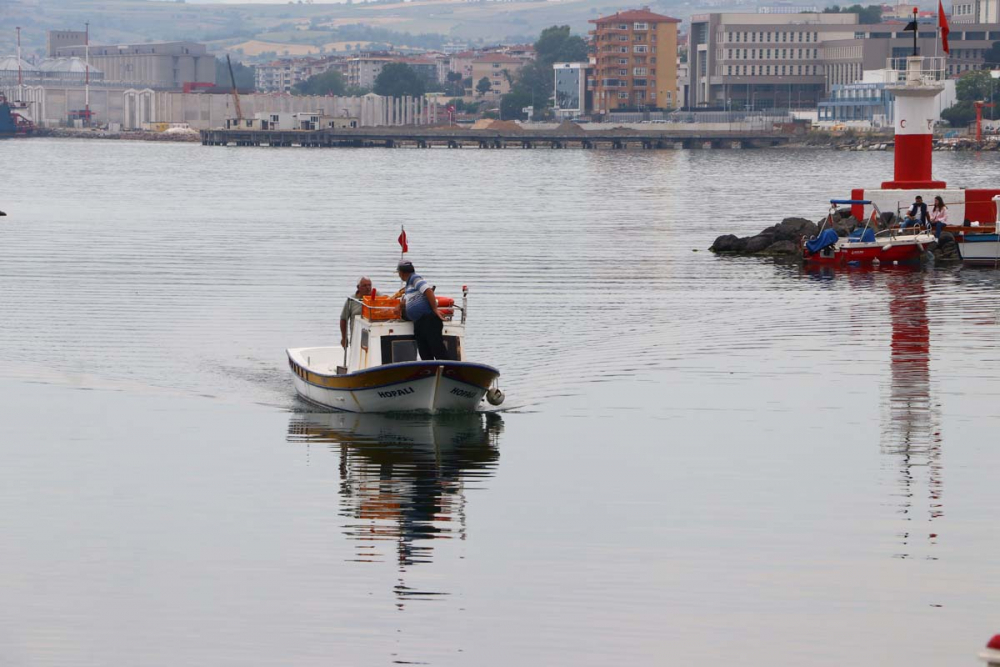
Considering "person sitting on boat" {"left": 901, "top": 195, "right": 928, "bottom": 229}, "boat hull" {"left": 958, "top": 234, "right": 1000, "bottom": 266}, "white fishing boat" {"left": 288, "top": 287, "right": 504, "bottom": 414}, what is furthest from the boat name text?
"person sitting on boat" {"left": 901, "top": 195, "right": 928, "bottom": 229}

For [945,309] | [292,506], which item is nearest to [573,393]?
[292,506]

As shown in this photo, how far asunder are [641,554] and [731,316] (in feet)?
71.5

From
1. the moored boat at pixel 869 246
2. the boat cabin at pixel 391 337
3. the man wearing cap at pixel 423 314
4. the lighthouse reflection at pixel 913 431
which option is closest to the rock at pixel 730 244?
the moored boat at pixel 869 246

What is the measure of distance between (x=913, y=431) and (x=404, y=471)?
299 inches

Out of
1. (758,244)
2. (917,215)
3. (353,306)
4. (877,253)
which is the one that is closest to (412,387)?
(353,306)

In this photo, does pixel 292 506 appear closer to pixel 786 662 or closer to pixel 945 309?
pixel 786 662

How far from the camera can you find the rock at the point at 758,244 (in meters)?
57.6

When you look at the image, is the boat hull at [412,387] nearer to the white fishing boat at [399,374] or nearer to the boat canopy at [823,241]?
the white fishing boat at [399,374]

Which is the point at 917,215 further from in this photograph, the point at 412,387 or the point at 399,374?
the point at 399,374

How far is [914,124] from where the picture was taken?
179ft

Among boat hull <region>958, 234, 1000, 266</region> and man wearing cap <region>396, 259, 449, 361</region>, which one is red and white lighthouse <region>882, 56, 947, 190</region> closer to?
boat hull <region>958, 234, 1000, 266</region>

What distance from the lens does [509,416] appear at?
25.3m

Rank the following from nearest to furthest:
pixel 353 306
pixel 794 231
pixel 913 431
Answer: pixel 913 431 < pixel 353 306 < pixel 794 231

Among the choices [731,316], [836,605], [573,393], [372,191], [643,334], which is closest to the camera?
[836,605]
